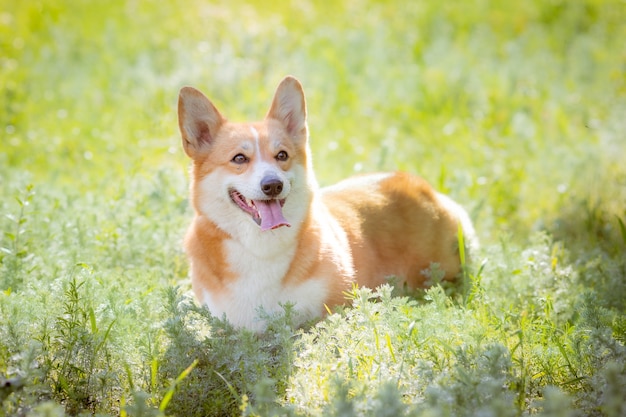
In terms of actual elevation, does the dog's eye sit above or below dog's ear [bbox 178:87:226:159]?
below

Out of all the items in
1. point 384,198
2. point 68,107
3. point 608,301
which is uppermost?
point 68,107

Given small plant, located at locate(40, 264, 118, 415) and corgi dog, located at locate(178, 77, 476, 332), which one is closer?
small plant, located at locate(40, 264, 118, 415)

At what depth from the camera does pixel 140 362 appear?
11.0ft

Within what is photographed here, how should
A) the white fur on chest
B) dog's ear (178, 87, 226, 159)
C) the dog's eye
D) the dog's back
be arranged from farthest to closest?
1. the dog's back
2. dog's ear (178, 87, 226, 159)
3. the dog's eye
4. the white fur on chest

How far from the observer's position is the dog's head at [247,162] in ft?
12.1

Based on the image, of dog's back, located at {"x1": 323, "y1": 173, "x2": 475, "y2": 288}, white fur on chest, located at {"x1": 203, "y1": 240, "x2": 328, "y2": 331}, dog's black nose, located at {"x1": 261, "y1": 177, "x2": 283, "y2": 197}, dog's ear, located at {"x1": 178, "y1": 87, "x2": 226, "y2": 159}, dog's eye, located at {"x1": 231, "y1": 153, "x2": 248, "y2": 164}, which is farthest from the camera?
dog's back, located at {"x1": 323, "y1": 173, "x2": 475, "y2": 288}

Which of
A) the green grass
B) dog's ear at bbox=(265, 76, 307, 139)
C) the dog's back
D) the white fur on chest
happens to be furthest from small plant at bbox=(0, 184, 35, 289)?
the dog's back

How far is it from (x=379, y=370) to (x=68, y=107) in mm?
5418

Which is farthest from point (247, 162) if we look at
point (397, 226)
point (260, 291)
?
point (397, 226)

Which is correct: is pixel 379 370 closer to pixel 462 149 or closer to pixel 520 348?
pixel 520 348

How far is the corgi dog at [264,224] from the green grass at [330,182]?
0.87 ft

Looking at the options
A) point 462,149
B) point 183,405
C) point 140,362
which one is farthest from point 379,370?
point 462,149

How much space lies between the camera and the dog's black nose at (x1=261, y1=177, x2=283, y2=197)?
3.62 m

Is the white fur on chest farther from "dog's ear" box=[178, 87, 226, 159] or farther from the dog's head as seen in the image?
"dog's ear" box=[178, 87, 226, 159]
